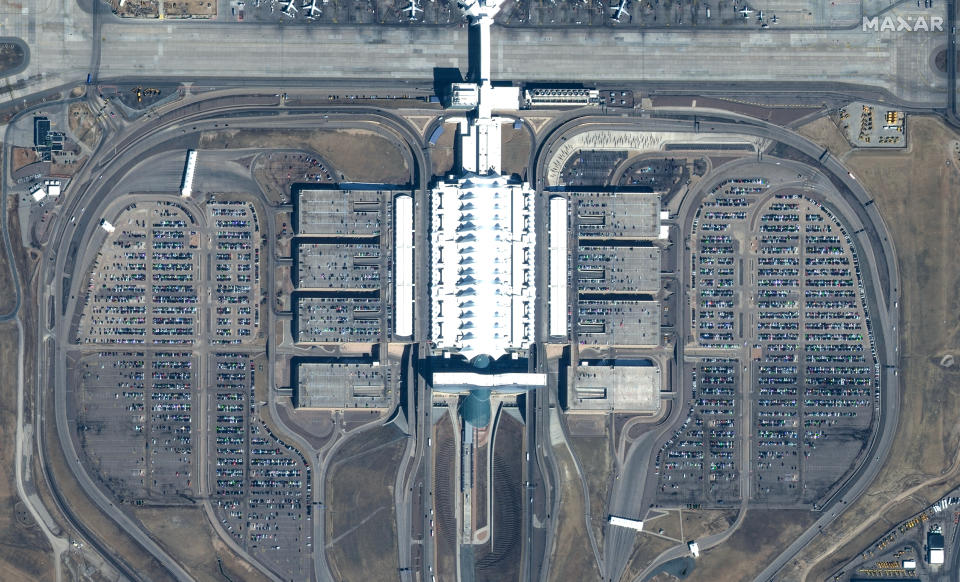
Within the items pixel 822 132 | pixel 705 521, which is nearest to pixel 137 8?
pixel 822 132

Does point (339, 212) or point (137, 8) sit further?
point (137, 8)

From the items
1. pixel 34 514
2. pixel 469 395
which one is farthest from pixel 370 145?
pixel 34 514

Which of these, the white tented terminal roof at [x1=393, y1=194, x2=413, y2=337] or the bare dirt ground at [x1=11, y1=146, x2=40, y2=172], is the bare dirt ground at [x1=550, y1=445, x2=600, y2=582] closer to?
the white tented terminal roof at [x1=393, y1=194, x2=413, y2=337]

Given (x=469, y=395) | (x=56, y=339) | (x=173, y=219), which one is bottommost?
(x=469, y=395)

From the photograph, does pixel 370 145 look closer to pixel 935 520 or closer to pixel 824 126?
pixel 824 126

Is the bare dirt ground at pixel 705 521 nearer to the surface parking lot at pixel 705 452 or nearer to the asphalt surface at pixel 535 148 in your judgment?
the asphalt surface at pixel 535 148

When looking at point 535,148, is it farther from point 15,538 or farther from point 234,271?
point 15,538
